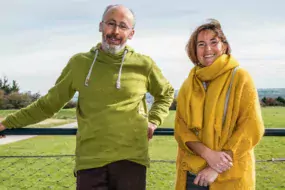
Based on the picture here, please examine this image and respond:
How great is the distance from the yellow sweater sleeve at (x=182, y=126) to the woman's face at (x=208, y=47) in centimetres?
15

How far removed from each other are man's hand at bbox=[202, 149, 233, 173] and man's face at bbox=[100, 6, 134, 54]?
2.20ft

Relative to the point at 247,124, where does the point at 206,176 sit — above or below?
below

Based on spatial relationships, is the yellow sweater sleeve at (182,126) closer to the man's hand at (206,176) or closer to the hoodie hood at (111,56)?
the man's hand at (206,176)

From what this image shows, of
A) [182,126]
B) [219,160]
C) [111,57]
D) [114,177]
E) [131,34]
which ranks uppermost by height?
[131,34]

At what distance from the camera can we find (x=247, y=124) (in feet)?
5.58

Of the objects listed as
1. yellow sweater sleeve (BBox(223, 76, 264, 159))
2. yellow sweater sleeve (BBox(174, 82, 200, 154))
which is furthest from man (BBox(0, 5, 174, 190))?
yellow sweater sleeve (BBox(223, 76, 264, 159))

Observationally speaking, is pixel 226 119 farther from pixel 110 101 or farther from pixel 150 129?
pixel 110 101

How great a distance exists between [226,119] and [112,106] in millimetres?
548

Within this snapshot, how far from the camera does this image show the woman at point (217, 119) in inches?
67.1

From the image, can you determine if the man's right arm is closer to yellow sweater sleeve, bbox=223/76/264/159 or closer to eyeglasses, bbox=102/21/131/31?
eyeglasses, bbox=102/21/131/31

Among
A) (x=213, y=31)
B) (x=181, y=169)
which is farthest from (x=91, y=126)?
(x=213, y=31)

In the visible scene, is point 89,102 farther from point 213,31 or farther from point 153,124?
point 213,31

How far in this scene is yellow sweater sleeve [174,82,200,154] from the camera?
1786 mm

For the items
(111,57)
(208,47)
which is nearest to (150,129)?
(111,57)
